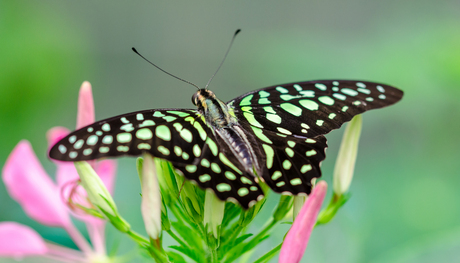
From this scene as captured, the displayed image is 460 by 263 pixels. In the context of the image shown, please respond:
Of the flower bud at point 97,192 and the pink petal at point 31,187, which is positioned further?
the pink petal at point 31,187

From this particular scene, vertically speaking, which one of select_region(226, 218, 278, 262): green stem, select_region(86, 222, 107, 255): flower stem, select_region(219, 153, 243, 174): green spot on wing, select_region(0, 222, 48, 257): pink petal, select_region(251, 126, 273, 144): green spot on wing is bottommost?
select_region(86, 222, 107, 255): flower stem

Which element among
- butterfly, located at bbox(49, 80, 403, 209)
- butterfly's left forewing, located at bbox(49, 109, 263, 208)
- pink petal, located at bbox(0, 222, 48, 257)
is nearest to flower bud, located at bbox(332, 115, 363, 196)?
butterfly, located at bbox(49, 80, 403, 209)

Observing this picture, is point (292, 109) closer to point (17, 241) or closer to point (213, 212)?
point (213, 212)

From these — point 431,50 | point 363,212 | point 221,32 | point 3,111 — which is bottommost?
point 363,212

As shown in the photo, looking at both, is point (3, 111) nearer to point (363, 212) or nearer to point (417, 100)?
point (363, 212)

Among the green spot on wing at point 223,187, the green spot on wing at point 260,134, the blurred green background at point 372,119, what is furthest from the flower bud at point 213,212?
the blurred green background at point 372,119

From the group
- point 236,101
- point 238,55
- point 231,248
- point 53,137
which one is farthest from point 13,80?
point 238,55

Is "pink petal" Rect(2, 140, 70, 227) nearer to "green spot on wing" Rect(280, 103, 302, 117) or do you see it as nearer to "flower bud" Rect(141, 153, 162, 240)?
"flower bud" Rect(141, 153, 162, 240)

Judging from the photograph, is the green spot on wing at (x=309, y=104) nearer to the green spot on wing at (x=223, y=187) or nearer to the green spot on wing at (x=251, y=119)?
the green spot on wing at (x=251, y=119)
